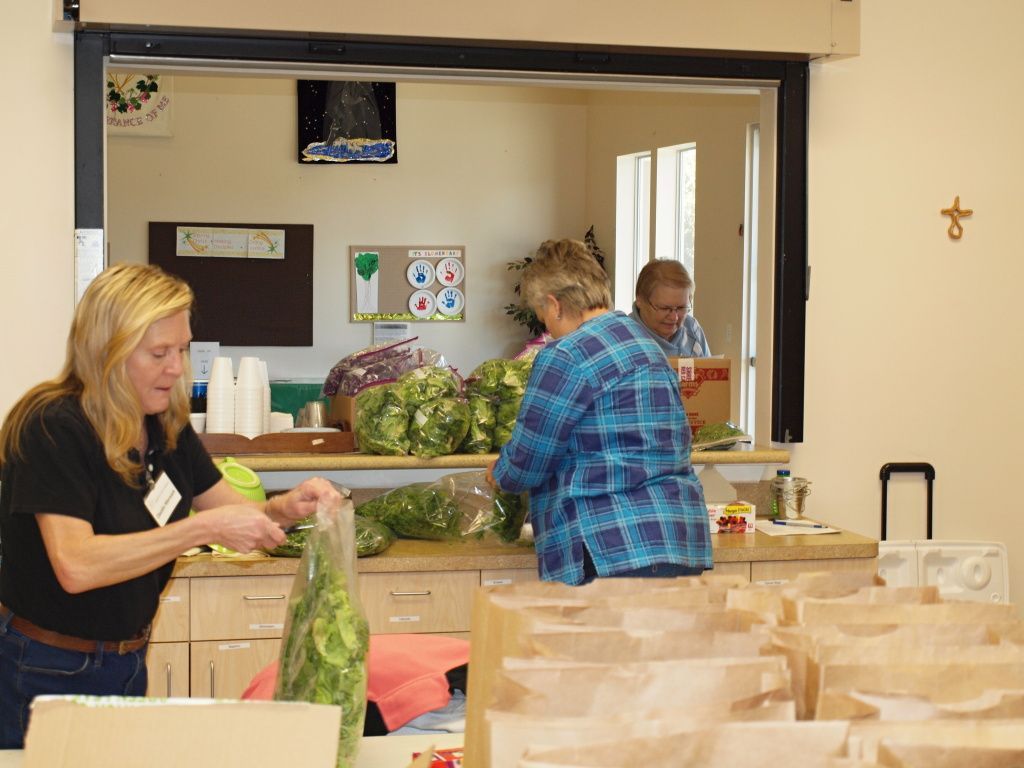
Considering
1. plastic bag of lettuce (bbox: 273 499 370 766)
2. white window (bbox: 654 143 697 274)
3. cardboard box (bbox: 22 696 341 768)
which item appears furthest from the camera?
white window (bbox: 654 143 697 274)

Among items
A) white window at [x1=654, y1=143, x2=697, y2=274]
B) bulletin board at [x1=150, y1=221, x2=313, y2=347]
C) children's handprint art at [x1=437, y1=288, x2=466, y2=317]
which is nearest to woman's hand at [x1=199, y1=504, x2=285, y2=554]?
white window at [x1=654, y1=143, x2=697, y2=274]

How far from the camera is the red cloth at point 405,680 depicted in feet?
6.40

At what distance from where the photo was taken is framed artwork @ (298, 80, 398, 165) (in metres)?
8.52

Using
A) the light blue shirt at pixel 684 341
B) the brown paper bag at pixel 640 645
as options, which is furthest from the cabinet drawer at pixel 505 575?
the brown paper bag at pixel 640 645

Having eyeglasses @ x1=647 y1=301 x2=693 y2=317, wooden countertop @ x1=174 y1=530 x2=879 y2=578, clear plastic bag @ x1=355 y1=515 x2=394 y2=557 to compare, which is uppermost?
eyeglasses @ x1=647 y1=301 x2=693 y2=317

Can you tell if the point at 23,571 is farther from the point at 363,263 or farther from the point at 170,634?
the point at 363,263

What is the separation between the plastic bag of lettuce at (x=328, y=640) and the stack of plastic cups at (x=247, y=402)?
233cm

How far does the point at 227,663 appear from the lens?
134 inches

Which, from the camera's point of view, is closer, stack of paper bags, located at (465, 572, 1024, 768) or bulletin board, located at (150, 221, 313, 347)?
stack of paper bags, located at (465, 572, 1024, 768)

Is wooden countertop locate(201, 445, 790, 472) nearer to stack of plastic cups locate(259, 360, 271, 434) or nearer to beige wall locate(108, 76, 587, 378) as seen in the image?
stack of plastic cups locate(259, 360, 271, 434)

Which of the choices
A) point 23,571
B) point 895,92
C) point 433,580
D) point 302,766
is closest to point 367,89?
point 895,92

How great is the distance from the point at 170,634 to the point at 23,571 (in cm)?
147

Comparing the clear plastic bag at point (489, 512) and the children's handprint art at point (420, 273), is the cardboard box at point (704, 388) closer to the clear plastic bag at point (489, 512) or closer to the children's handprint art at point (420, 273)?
the clear plastic bag at point (489, 512)

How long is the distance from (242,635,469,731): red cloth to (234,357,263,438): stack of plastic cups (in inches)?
74.7
